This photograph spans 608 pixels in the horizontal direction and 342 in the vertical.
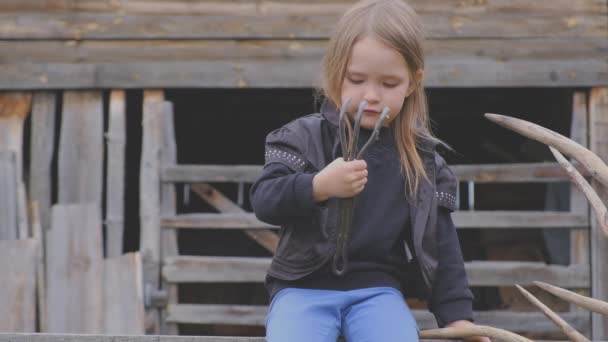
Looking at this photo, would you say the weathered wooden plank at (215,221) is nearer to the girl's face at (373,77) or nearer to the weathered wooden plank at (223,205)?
the weathered wooden plank at (223,205)

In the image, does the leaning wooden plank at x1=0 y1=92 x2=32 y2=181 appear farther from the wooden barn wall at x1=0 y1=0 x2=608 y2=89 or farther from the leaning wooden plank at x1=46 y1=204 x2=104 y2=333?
the leaning wooden plank at x1=46 y1=204 x2=104 y2=333

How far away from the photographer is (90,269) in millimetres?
5562

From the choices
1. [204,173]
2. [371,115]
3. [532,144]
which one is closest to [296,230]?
[371,115]

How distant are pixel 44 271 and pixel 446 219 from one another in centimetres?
370

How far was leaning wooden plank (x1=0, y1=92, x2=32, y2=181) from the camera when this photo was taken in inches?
222

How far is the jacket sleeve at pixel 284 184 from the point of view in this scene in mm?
2172

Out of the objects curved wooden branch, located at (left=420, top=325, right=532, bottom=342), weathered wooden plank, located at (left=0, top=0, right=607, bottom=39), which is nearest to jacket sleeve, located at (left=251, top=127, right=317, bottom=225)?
curved wooden branch, located at (left=420, top=325, right=532, bottom=342)

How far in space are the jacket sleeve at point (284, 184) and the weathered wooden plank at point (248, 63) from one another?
10.5ft

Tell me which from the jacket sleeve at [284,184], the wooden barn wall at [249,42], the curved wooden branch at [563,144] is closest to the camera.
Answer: the curved wooden branch at [563,144]

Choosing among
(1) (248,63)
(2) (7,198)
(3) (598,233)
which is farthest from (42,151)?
(3) (598,233)

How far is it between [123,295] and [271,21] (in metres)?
1.83

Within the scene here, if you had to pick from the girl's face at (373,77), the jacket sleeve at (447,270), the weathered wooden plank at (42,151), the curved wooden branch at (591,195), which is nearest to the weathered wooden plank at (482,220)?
the weathered wooden plank at (42,151)

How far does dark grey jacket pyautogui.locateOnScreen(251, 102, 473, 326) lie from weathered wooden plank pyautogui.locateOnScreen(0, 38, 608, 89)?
3.12 meters

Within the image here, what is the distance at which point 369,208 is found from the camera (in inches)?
93.6
